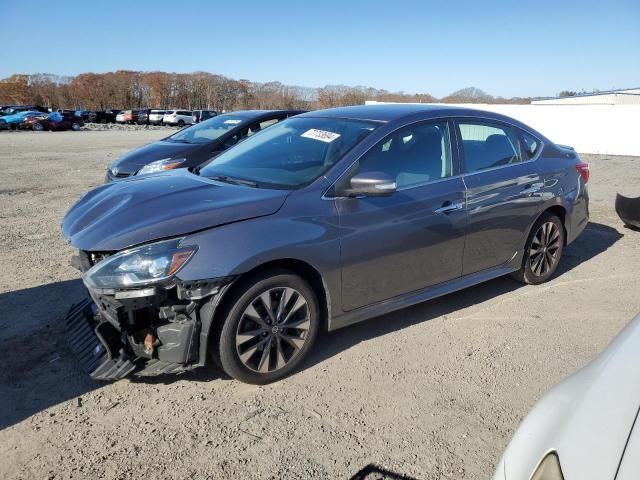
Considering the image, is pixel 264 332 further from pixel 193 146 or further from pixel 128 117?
pixel 128 117

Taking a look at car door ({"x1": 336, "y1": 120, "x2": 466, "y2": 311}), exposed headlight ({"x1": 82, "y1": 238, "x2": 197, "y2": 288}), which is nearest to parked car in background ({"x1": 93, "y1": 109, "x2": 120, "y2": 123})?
car door ({"x1": 336, "y1": 120, "x2": 466, "y2": 311})

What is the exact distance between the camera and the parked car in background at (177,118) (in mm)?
48084

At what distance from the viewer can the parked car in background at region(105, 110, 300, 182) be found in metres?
7.36

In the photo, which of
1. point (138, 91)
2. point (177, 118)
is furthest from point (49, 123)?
point (138, 91)

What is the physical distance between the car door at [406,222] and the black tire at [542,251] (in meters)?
1.11

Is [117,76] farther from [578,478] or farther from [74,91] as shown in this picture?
[578,478]

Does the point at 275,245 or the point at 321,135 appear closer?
the point at 275,245

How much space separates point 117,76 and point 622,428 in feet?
340

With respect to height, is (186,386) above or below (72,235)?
below

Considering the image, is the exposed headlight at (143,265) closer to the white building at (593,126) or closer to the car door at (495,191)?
the car door at (495,191)

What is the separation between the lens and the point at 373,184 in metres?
3.40

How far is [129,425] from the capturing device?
292 centimetres

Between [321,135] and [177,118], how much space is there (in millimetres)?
47397

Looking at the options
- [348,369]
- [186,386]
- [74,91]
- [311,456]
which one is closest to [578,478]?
[311,456]
